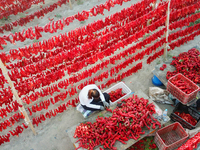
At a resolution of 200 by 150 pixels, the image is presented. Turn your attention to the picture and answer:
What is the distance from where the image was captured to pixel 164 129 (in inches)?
174

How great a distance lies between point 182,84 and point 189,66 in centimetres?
87

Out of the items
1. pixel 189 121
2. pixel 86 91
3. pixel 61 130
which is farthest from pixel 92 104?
pixel 189 121

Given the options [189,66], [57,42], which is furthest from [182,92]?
[57,42]

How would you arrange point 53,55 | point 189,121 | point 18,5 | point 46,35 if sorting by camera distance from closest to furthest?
point 53,55
point 189,121
point 46,35
point 18,5

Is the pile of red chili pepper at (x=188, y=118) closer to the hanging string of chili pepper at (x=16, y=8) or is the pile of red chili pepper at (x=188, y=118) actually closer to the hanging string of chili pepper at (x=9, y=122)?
the hanging string of chili pepper at (x=9, y=122)

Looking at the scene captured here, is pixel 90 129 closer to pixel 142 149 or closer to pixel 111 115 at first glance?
pixel 111 115

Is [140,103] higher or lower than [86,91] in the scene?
lower

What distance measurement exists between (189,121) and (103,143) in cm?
246

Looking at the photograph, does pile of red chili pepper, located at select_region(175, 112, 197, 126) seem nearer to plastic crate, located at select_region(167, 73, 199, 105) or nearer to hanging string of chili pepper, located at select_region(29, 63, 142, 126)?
plastic crate, located at select_region(167, 73, 199, 105)

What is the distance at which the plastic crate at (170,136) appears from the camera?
4.28 meters

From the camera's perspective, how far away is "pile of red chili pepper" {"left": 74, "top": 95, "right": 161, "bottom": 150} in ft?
12.8

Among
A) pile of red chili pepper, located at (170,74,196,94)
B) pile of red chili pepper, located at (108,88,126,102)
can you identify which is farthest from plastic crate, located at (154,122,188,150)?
pile of red chili pepper, located at (108,88,126,102)

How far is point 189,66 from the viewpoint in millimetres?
5023

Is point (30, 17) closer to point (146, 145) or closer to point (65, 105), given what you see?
point (65, 105)
